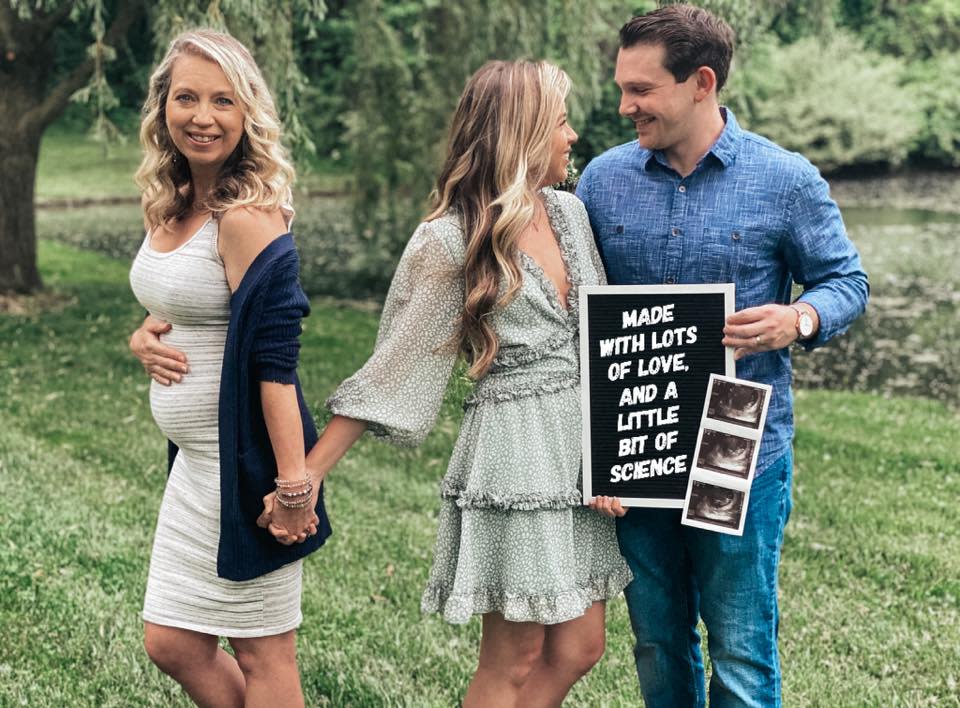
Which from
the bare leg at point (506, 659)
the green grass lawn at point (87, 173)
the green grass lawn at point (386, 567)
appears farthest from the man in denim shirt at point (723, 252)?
the green grass lawn at point (87, 173)

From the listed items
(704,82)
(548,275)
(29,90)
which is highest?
(704,82)

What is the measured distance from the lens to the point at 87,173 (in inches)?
1257

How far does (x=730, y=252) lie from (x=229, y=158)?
1.21 m

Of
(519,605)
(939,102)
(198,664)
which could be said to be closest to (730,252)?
(519,605)

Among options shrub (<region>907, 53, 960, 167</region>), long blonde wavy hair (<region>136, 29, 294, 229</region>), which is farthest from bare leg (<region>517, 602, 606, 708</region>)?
shrub (<region>907, 53, 960, 167</region>)

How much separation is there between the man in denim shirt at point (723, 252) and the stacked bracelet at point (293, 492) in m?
0.81

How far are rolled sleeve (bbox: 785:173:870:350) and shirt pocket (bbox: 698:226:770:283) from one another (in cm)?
8

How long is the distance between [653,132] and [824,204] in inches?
17.2

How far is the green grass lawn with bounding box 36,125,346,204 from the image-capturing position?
29.0m

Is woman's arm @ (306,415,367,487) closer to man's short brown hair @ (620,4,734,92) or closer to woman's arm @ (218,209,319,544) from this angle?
woman's arm @ (218,209,319,544)

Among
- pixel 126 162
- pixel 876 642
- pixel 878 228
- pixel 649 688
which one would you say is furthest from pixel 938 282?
pixel 126 162

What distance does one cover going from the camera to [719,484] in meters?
2.71

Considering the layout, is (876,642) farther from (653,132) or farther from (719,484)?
(653,132)

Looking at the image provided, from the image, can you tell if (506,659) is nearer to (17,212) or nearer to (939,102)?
(17,212)
